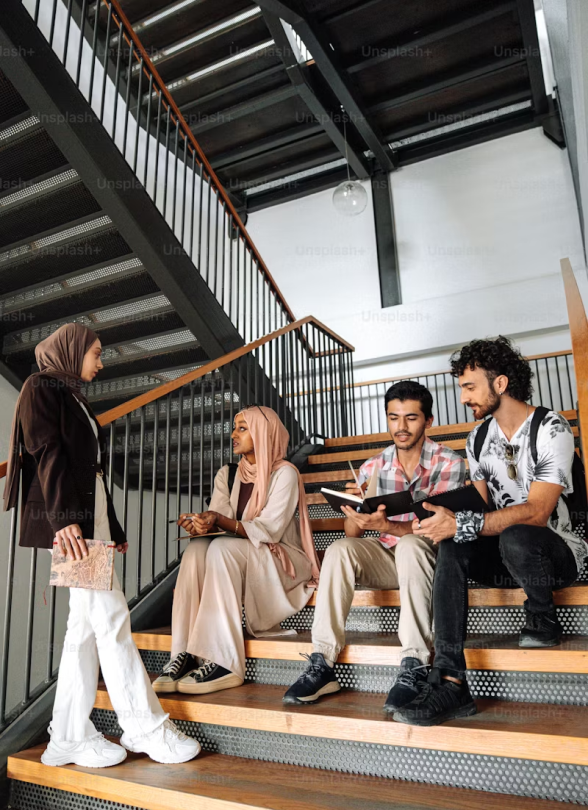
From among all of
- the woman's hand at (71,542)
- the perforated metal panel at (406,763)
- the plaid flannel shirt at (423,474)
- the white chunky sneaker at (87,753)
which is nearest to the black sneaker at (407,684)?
the perforated metal panel at (406,763)

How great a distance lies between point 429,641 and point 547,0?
192 inches

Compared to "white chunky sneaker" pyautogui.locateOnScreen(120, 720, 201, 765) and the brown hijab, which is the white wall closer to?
the brown hijab

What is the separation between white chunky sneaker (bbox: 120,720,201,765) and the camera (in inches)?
65.7

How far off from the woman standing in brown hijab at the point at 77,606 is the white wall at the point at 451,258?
5099mm

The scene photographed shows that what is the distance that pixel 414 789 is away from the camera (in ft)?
4.70

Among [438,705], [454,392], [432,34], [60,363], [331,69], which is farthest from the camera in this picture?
[454,392]

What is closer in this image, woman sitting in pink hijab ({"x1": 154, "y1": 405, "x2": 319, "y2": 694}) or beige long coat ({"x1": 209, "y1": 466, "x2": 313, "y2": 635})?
woman sitting in pink hijab ({"x1": 154, "y1": 405, "x2": 319, "y2": 694})

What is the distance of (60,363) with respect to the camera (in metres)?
1.89

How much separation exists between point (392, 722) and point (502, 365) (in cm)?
120

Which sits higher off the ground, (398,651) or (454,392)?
(454,392)

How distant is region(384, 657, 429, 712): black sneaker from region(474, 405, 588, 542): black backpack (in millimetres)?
664

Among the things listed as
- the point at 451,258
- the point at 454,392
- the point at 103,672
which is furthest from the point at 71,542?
the point at 451,258

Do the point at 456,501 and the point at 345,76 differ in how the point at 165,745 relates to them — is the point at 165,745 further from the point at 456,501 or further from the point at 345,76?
the point at 345,76

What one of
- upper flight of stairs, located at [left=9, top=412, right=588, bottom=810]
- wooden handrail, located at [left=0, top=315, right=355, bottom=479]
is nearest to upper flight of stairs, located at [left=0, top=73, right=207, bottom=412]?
wooden handrail, located at [left=0, top=315, right=355, bottom=479]
